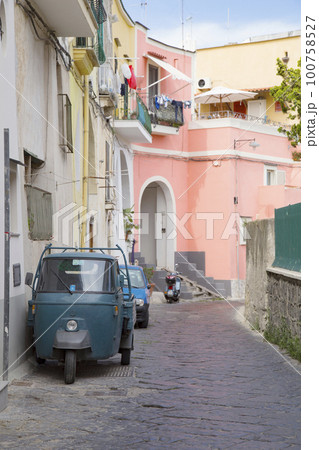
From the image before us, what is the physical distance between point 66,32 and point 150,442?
877cm

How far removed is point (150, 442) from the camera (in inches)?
235

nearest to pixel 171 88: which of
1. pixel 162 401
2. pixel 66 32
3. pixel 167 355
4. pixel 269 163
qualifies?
pixel 269 163

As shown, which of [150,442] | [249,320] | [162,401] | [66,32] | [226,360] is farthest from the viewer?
[249,320]

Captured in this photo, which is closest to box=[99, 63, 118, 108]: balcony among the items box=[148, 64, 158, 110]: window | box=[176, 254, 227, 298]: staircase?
box=[148, 64, 158, 110]: window

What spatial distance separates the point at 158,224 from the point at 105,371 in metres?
20.9

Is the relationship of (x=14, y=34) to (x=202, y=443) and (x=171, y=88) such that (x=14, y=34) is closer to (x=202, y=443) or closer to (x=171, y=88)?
(x=202, y=443)

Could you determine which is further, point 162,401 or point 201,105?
point 201,105

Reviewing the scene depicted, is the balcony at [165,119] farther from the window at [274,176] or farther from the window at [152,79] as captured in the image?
the window at [274,176]

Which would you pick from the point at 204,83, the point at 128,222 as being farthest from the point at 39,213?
the point at 204,83

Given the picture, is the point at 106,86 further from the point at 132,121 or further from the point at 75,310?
the point at 75,310

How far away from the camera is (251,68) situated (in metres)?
33.2

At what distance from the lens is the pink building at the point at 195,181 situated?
2889 cm

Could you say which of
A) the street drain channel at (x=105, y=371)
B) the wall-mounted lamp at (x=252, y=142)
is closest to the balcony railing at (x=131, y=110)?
the wall-mounted lamp at (x=252, y=142)
